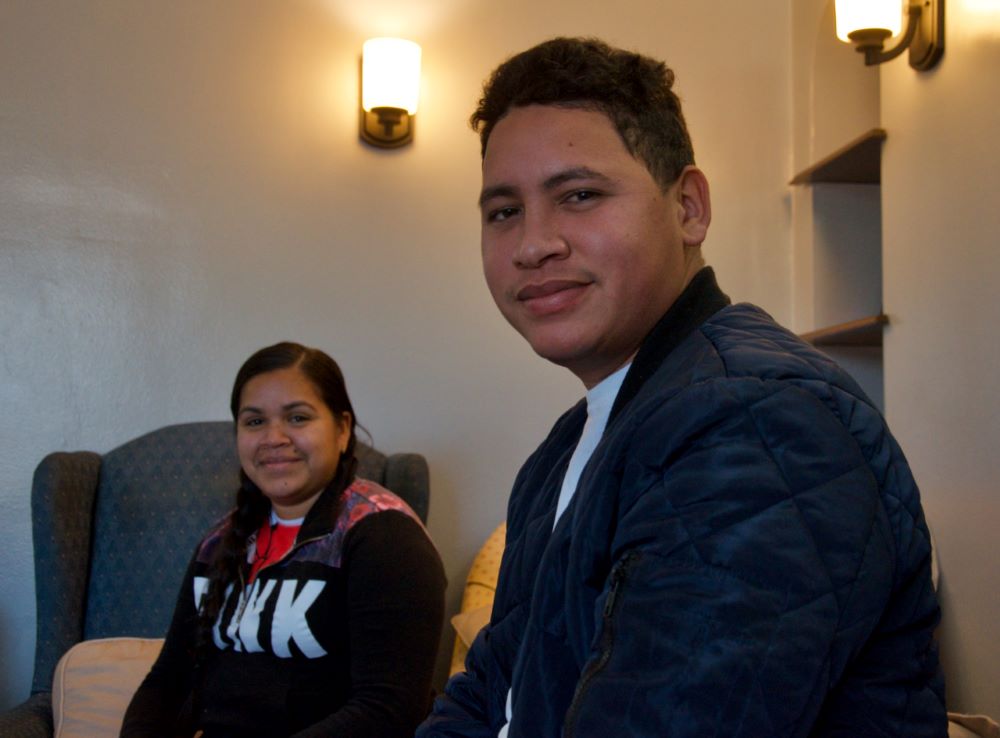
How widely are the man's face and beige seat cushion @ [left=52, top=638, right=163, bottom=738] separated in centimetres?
153

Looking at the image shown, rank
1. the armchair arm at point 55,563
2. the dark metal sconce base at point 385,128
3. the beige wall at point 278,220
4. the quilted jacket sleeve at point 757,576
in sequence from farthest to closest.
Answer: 1. the dark metal sconce base at point 385,128
2. the beige wall at point 278,220
3. the armchair arm at point 55,563
4. the quilted jacket sleeve at point 757,576

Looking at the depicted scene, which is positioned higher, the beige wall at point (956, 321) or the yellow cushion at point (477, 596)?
the beige wall at point (956, 321)

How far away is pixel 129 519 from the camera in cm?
252

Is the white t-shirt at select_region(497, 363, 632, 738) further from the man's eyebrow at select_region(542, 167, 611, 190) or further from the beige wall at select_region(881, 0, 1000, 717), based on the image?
the beige wall at select_region(881, 0, 1000, 717)

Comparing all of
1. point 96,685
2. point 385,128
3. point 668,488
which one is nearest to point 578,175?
point 668,488

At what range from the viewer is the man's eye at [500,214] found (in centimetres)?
111

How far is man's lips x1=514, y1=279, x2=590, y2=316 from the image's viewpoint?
1.04m

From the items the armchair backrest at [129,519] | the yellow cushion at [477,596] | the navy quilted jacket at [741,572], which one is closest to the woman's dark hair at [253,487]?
the armchair backrest at [129,519]

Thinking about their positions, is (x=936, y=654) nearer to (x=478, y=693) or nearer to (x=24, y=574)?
(x=478, y=693)

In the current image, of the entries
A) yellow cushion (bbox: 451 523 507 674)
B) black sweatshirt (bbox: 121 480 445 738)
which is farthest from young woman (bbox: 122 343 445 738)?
yellow cushion (bbox: 451 523 507 674)

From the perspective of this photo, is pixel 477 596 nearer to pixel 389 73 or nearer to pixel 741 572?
pixel 389 73

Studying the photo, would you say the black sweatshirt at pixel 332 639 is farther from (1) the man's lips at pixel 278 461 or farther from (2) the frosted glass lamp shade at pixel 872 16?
(2) the frosted glass lamp shade at pixel 872 16

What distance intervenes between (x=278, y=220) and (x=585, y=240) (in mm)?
1951

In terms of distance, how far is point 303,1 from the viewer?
2854mm
